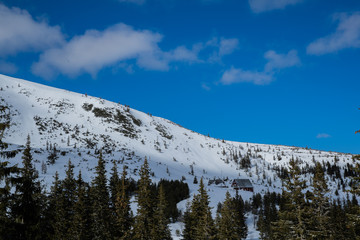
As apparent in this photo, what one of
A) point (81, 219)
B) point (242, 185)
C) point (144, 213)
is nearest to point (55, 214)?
point (81, 219)

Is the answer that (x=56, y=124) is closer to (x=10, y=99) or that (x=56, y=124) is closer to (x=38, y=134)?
(x=38, y=134)

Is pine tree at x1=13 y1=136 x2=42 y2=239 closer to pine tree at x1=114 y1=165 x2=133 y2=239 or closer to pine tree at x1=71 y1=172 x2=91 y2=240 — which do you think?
pine tree at x1=114 y1=165 x2=133 y2=239

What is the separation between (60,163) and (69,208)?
79136 millimetres

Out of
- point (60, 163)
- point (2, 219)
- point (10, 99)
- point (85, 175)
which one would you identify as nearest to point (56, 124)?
point (10, 99)

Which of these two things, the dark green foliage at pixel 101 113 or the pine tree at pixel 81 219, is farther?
the dark green foliage at pixel 101 113

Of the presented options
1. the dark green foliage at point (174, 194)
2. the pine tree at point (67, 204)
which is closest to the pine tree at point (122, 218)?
the pine tree at point (67, 204)

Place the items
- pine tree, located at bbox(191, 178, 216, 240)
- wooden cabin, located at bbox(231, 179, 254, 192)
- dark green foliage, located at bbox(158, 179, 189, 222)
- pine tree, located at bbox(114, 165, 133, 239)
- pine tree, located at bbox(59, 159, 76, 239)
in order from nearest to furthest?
1. pine tree, located at bbox(114, 165, 133, 239)
2. pine tree, located at bbox(191, 178, 216, 240)
3. pine tree, located at bbox(59, 159, 76, 239)
4. dark green foliage, located at bbox(158, 179, 189, 222)
5. wooden cabin, located at bbox(231, 179, 254, 192)

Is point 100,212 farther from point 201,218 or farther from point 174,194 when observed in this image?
point 174,194

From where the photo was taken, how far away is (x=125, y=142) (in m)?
159

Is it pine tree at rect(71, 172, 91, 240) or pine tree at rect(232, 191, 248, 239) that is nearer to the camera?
pine tree at rect(71, 172, 91, 240)

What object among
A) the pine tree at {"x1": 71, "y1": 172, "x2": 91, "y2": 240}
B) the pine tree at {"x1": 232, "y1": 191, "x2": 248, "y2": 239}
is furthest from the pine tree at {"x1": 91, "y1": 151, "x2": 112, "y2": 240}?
the pine tree at {"x1": 232, "y1": 191, "x2": 248, "y2": 239}

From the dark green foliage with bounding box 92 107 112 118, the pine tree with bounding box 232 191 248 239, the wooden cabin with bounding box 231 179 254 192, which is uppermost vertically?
the dark green foliage with bounding box 92 107 112 118

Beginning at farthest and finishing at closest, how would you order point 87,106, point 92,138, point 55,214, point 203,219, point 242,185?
point 87,106, point 92,138, point 242,185, point 203,219, point 55,214

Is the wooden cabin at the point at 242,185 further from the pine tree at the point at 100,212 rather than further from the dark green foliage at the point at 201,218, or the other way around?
the pine tree at the point at 100,212
